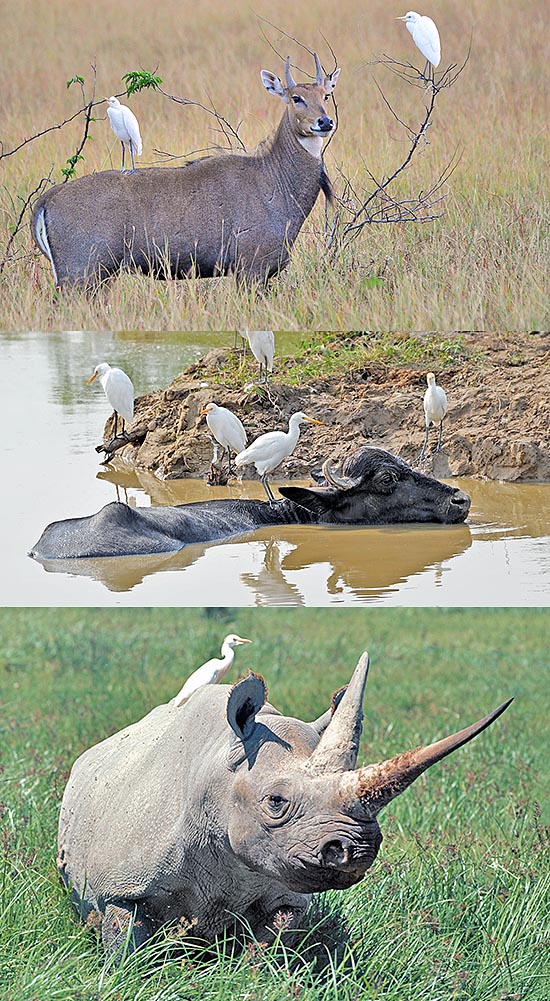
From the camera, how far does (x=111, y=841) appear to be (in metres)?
2.93

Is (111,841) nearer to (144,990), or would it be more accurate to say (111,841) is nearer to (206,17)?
(144,990)

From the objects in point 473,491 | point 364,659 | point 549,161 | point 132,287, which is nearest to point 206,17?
point 132,287

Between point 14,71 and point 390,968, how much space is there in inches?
142

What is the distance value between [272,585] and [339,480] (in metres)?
0.60

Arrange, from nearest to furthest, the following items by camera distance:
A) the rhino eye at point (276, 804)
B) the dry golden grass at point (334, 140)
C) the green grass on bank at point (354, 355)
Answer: the rhino eye at point (276, 804) < the dry golden grass at point (334, 140) < the green grass on bank at point (354, 355)

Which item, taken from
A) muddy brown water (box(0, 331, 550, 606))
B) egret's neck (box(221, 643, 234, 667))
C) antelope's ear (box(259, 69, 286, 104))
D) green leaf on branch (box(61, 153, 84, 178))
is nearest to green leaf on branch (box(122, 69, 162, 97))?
green leaf on branch (box(61, 153, 84, 178))

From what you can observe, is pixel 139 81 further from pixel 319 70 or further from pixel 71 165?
pixel 319 70

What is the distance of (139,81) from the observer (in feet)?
14.1

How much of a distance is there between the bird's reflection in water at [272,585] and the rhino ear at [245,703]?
156cm

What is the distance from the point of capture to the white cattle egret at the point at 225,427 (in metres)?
4.55

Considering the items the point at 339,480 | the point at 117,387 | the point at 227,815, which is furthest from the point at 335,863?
the point at 117,387

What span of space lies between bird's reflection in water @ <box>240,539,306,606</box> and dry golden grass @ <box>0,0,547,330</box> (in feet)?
3.06

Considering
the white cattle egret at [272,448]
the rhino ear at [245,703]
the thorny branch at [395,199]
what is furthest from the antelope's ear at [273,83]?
the rhino ear at [245,703]

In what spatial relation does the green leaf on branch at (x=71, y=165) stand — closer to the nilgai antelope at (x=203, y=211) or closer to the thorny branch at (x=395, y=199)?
the nilgai antelope at (x=203, y=211)
